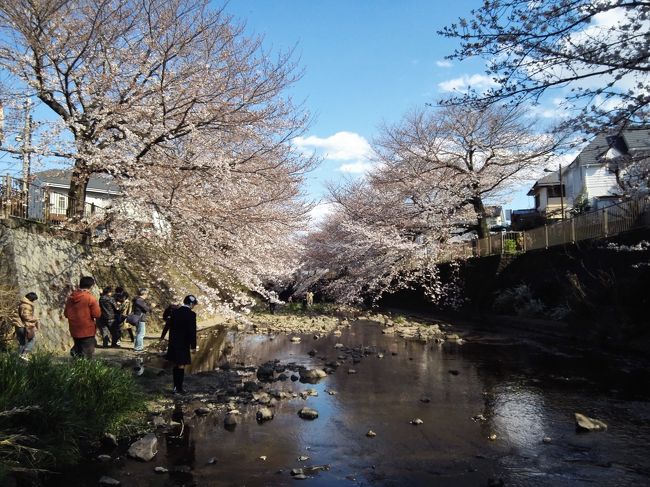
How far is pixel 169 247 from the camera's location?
14.8m

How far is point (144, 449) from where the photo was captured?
19.3 ft

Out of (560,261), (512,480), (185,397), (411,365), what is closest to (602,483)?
(512,480)

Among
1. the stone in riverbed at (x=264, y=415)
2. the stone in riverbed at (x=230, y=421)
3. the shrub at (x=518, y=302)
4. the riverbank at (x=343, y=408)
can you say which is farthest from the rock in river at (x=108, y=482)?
the shrub at (x=518, y=302)

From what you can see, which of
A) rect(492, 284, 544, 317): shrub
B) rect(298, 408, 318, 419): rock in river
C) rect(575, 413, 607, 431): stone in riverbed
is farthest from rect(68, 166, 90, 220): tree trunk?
rect(492, 284, 544, 317): shrub

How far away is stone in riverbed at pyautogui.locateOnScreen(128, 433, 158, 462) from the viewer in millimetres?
5812

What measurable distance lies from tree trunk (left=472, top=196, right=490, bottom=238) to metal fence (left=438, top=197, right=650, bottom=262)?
2.15 ft

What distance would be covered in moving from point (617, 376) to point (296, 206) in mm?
11946

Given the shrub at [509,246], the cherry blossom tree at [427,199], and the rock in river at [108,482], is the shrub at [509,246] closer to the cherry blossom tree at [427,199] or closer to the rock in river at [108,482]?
the cherry blossom tree at [427,199]

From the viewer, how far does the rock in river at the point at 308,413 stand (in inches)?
307

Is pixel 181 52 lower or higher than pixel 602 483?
higher

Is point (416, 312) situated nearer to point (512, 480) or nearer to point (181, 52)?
point (181, 52)

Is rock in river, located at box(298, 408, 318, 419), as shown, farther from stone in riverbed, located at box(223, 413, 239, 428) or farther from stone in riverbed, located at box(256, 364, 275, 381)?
stone in riverbed, located at box(256, 364, 275, 381)

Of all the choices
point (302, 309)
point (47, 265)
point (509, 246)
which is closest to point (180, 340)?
point (47, 265)

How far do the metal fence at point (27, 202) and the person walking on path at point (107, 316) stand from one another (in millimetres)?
2471
